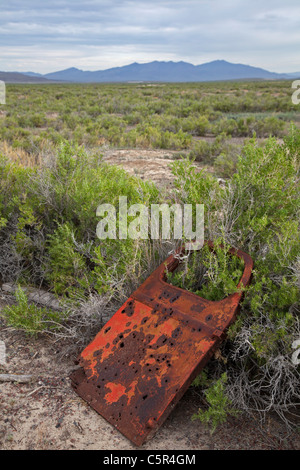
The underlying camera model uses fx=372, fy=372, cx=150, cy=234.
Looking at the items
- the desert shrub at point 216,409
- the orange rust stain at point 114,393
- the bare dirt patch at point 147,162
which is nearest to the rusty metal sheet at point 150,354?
the orange rust stain at point 114,393

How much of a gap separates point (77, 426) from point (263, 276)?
4.70 ft

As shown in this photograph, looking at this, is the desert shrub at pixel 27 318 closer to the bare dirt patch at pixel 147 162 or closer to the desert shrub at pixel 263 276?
the desert shrub at pixel 263 276

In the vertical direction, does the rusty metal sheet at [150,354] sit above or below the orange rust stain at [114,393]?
above

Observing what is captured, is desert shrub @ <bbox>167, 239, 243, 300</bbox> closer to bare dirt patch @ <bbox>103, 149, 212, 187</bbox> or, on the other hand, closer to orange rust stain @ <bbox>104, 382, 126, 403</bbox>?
orange rust stain @ <bbox>104, 382, 126, 403</bbox>

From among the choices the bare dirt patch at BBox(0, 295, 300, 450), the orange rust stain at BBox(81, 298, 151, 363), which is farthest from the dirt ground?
the orange rust stain at BBox(81, 298, 151, 363)

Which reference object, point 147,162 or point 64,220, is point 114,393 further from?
point 147,162

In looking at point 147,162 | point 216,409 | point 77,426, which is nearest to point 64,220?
point 77,426

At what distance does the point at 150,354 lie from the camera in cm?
234

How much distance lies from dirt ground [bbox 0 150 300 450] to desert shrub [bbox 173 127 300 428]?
14 centimetres

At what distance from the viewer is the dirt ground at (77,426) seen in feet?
6.68

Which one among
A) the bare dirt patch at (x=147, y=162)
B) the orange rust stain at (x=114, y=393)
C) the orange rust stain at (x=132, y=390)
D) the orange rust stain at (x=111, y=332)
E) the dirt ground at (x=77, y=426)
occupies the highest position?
the bare dirt patch at (x=147, y=162)

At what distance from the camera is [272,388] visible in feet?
7.45

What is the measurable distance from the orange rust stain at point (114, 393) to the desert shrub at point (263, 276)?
64 cm
